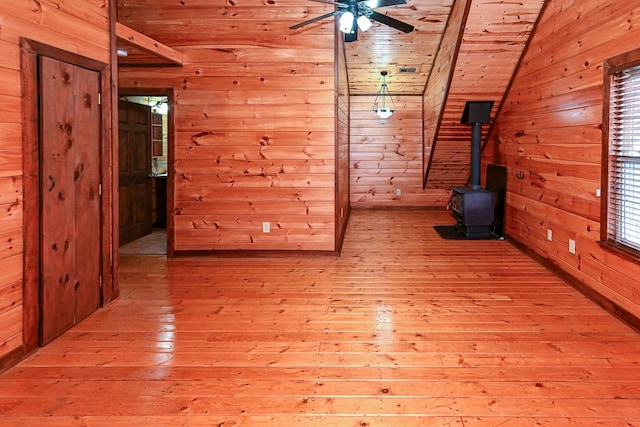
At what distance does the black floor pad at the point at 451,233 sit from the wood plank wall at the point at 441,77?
57.6 inches

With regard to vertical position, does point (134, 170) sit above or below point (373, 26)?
below

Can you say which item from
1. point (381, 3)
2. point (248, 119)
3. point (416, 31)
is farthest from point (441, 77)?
point (381, 3)

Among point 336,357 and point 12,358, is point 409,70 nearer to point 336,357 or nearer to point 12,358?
point 336,357

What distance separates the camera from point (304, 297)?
3885 mm

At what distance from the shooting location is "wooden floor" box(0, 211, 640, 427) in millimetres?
2133

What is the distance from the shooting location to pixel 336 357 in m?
2.73

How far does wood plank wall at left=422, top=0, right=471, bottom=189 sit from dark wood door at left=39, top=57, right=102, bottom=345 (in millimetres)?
3892

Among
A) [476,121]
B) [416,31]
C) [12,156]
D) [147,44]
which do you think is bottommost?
[12,156]

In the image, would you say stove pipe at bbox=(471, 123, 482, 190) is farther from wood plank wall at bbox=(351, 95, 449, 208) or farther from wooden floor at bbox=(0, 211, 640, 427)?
wood plank wall at bbox=(351, 95, 449, 208)

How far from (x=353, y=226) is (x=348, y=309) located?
400 centimetres

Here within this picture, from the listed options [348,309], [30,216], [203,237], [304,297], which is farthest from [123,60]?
[348,309]

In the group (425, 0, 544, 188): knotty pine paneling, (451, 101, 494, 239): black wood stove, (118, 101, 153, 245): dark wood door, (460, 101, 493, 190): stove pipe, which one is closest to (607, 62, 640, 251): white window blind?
(425, 0, 544, 188): knotty pine paneling

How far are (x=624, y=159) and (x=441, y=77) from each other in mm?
3694

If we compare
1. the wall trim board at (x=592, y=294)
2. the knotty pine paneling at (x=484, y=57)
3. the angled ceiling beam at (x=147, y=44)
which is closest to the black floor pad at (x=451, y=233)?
the wall trim board at (x=592, y=294)
